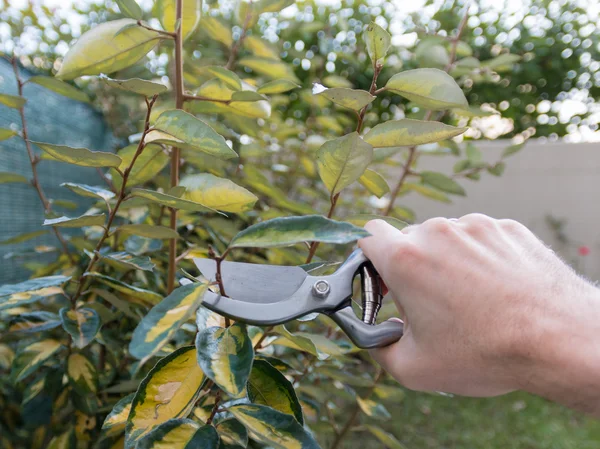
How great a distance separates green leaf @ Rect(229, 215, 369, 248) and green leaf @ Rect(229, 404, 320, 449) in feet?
0.76

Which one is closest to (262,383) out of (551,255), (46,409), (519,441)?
(551,255)

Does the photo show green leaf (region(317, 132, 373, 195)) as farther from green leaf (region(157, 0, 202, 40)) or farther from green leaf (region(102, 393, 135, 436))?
green leaf (region(102, 393, 135, 436))

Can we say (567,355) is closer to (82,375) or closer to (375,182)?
(375,182)

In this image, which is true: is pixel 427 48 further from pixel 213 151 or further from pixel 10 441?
pixel 10 441

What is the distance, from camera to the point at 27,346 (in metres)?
0.97

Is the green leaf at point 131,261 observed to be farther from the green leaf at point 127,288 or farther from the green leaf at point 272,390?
the green leaf at point 272,390

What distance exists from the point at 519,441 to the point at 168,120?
2.80m

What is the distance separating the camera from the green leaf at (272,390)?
0.70m

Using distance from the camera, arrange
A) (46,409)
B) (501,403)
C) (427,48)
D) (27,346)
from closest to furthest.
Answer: (27,346)
(427,48)
(46,409)
(501,403)

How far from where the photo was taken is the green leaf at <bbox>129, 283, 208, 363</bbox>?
0.51 meters

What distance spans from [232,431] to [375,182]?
499 mm

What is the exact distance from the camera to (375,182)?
925mm

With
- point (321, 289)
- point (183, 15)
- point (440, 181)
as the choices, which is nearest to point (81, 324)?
point (321, 289)

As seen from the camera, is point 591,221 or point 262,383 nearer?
point 262,383
